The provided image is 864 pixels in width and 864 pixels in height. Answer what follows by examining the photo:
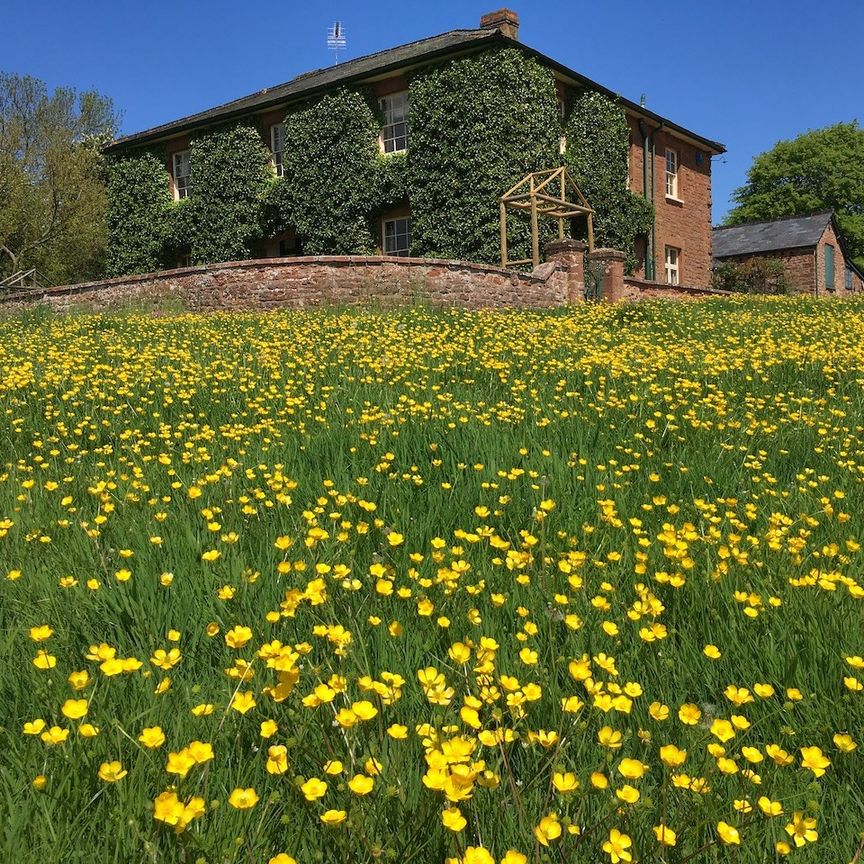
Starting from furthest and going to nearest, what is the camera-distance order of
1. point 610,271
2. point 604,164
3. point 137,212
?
point 137,212 → point 604,164 → point 610,271

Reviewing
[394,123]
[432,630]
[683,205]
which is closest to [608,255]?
[394,123]

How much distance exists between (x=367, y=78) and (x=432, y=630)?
71.1 feet

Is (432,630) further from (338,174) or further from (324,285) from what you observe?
(338,174)

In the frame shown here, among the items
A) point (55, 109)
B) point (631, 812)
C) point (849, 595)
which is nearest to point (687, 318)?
point (849, 595)

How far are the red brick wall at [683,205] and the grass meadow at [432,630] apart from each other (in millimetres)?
20622

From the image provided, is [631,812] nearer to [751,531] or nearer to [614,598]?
[614,598]

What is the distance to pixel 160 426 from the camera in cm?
470

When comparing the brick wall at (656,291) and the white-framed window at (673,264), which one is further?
the white-framed window at (673,264)

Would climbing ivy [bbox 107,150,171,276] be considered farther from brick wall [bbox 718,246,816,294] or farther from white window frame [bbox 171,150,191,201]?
brick wall [bbox 718,246,816,294]

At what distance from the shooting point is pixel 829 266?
33844 mm

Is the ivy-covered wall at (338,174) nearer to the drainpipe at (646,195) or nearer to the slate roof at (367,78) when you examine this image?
the slate roof at (367,78)

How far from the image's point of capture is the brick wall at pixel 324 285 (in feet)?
45.9

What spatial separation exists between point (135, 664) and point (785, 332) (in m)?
9.75

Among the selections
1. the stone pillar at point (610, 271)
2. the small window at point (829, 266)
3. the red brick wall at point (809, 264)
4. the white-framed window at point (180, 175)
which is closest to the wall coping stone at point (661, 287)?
the stone pillar at point (610, 271)
